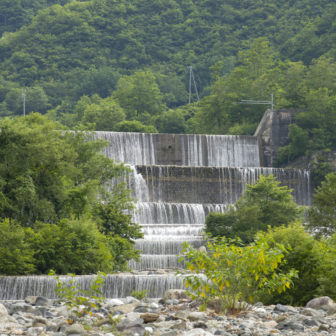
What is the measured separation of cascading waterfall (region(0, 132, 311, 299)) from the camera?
41500mm

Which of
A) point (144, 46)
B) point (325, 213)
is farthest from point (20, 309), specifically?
point (144, 46)

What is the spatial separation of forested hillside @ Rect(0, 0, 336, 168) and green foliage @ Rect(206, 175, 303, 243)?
35593 millimetres

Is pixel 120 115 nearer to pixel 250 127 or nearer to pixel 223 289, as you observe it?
pixel 250 127

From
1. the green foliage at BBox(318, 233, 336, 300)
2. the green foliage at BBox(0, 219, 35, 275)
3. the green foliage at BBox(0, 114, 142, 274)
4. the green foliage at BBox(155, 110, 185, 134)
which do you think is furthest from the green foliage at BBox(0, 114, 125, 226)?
the green foliage at BBox(155, 110, 185, 134)

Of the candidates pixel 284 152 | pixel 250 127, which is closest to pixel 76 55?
pixel 250 127

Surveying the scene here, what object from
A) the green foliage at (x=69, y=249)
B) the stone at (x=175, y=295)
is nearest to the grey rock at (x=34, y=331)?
the stone at (x=175, y=295)

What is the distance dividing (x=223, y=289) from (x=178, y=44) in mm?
93379

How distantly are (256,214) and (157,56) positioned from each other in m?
70.2

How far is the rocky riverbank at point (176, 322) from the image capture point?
567 inches

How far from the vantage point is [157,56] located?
10812cm

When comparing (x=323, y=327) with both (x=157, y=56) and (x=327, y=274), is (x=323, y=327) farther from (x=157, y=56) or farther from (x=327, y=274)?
(x=157, y=56)

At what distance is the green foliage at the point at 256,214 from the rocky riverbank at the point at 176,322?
21.3 m

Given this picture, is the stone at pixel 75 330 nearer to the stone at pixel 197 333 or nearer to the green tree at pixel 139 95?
the stone at pixel 197 333

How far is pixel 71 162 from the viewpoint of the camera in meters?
33.8
